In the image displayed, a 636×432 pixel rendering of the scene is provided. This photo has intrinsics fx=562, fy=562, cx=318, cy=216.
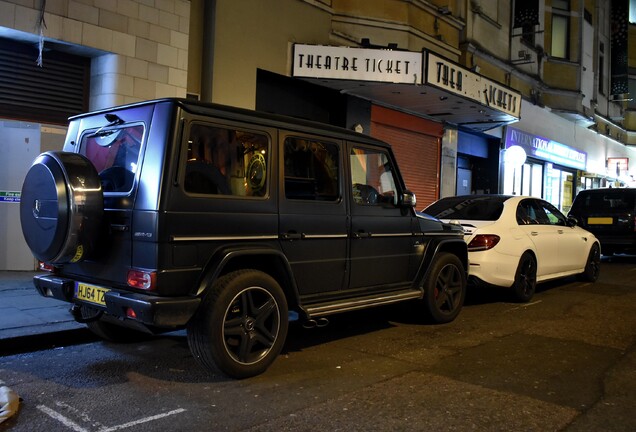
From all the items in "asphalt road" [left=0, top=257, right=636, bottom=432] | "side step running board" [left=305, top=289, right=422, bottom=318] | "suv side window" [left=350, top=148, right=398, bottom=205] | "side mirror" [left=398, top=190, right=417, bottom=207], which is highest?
"suv side window" [left=350, top=148, right=398, bottom=205]

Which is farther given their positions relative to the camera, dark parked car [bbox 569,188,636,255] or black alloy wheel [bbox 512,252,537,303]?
dark parked car [bbox 569,188,636,255]

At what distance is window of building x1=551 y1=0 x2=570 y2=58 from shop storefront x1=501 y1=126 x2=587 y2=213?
12.9 feet

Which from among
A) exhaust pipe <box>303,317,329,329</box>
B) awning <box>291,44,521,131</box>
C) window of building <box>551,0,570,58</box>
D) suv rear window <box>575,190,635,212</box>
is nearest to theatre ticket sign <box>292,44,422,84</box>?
awning <box>291,44,521,131</box>

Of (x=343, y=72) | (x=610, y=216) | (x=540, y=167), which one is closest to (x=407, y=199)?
(x=343, y=72)

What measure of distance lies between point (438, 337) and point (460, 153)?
12.2m

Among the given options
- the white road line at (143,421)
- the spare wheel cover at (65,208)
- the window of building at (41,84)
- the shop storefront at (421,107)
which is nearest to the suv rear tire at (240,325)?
the white road line at (143,421)

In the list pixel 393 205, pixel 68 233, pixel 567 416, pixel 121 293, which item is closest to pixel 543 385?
pixel 567 416

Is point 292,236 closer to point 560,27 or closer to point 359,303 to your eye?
point 359,303

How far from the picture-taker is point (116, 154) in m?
4.66

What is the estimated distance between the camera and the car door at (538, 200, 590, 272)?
898 cm

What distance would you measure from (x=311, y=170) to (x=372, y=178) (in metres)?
0.92

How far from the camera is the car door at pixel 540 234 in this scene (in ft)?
27.1

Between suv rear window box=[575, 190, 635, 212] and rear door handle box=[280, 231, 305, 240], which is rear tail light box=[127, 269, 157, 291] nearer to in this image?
rear door handle box=[280, 231, 305, 240]

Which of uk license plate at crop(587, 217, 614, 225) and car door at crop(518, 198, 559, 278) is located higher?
uk license plate at crop(587, 217, 614, 225)
